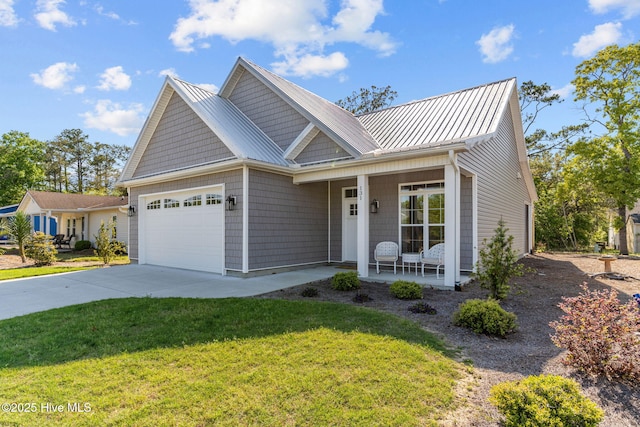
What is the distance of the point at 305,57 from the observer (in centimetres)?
1656

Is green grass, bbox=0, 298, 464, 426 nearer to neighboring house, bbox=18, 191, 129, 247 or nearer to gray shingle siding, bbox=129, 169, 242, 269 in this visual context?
gray shingle siding, bbox=129, 169, 242, 269

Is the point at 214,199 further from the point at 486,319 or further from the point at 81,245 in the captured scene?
the point at 81,245

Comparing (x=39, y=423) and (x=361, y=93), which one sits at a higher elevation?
(x=361, y=93)

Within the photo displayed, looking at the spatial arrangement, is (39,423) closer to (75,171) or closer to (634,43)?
(634,43)

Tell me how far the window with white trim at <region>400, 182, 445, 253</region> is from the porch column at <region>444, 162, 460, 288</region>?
75.5 inches

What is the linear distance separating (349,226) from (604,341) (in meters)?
8.13

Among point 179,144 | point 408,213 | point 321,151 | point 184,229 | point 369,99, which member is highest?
point 369,99

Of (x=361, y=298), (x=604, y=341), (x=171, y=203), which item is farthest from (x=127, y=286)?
(x=604, y=341)

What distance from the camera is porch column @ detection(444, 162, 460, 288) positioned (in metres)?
7.54

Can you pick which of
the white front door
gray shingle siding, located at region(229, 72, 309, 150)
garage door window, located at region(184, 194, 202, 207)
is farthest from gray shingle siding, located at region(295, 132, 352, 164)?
garage door window, located at region(184, 194, 202, 207)

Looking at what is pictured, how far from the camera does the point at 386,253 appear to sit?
31.2ft

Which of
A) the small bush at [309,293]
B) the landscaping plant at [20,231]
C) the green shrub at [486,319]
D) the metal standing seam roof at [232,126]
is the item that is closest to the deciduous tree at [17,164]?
the landscaping plant at [20,231]

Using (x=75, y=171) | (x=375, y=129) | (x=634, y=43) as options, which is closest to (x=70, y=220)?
(x=75, y=171)

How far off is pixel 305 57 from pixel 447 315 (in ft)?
47.9
